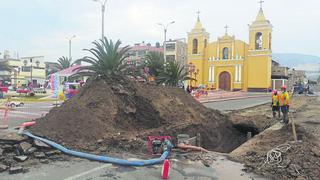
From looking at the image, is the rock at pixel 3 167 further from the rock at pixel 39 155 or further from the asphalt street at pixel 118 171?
the rock at pixel 39 155

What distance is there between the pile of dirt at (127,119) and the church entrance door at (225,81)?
160ft

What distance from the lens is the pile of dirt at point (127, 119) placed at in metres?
8.97

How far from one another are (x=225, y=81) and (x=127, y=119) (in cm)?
5451

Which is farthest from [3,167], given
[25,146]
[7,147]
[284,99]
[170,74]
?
[170,74]

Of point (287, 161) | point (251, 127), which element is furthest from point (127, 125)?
point (251, 127)

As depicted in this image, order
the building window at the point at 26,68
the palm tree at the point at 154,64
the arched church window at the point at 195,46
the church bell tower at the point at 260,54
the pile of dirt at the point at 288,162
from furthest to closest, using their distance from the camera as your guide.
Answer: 1. the building window at the point at 26,68
2. the arched church window at the point at 195,46
3. the church bell tower at the point at 260,54
4. the palm tree at the point at 154,64
5. the pile of dirt at the point at 288,162

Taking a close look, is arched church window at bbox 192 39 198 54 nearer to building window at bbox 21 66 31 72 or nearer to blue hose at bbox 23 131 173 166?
building window at bbox 21 66 31 72

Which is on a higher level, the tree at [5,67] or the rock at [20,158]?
the tree at [5,67]

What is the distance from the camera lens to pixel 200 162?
7934 mm

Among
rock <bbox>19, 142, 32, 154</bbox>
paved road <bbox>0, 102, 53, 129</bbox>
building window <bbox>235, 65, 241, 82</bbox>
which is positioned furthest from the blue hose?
building window <bbox>235, 65, 241, 82</bbox>

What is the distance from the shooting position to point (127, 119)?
1138cm

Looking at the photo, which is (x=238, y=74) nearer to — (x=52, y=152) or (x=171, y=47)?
(x=171, y=47)

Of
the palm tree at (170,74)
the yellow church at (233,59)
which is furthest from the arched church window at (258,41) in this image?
the palm tree at (170,74)

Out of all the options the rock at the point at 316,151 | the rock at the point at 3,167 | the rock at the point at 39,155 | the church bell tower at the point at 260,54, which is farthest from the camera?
the church bell tower at the point at 260,54
